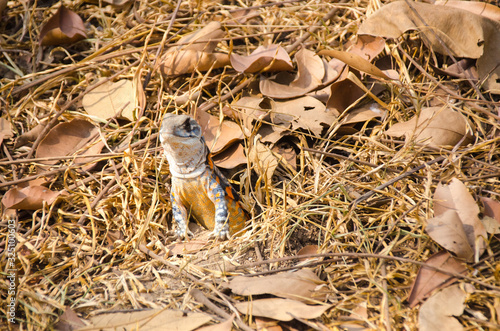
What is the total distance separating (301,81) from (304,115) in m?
0.38

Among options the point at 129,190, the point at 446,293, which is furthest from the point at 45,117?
the point at 446,293

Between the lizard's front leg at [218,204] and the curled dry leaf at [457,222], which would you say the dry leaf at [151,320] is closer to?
the lizard's front leg at [218,204]

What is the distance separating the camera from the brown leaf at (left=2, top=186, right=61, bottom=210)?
3.01 metres

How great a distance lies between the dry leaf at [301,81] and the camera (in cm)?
350

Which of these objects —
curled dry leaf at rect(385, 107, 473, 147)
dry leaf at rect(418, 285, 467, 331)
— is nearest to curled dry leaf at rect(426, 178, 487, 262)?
dry leaf at rect(418, 285, 467, 331)

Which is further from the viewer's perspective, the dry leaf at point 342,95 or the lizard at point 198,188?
the dry leaf at point 342,95

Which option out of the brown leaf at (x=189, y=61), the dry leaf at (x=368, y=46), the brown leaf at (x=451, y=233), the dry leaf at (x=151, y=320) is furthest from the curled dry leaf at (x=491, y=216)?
the brown leaf at (x=189, y=61)

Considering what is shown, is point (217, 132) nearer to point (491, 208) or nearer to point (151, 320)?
point (151, 320)

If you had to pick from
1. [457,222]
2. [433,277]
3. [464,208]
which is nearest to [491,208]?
[464,208]

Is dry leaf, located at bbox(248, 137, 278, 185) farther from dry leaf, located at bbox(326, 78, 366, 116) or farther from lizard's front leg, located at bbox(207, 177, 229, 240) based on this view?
dry leaf, located at bbox(326, 78, 366, 116)

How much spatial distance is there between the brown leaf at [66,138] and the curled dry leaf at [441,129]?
265 centimetres

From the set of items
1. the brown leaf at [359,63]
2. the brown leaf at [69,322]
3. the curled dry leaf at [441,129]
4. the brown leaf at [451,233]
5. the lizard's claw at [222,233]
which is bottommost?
the lizard's claw at [222,233]

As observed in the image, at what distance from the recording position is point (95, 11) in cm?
427

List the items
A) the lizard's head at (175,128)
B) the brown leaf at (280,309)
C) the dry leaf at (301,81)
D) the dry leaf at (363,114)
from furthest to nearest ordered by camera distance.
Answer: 1. the dry leaf at (301,81)
2. the dry leaf at (363,114)
3. the lizard's head at (175,128)
4. the brown leaf at (280,309)
